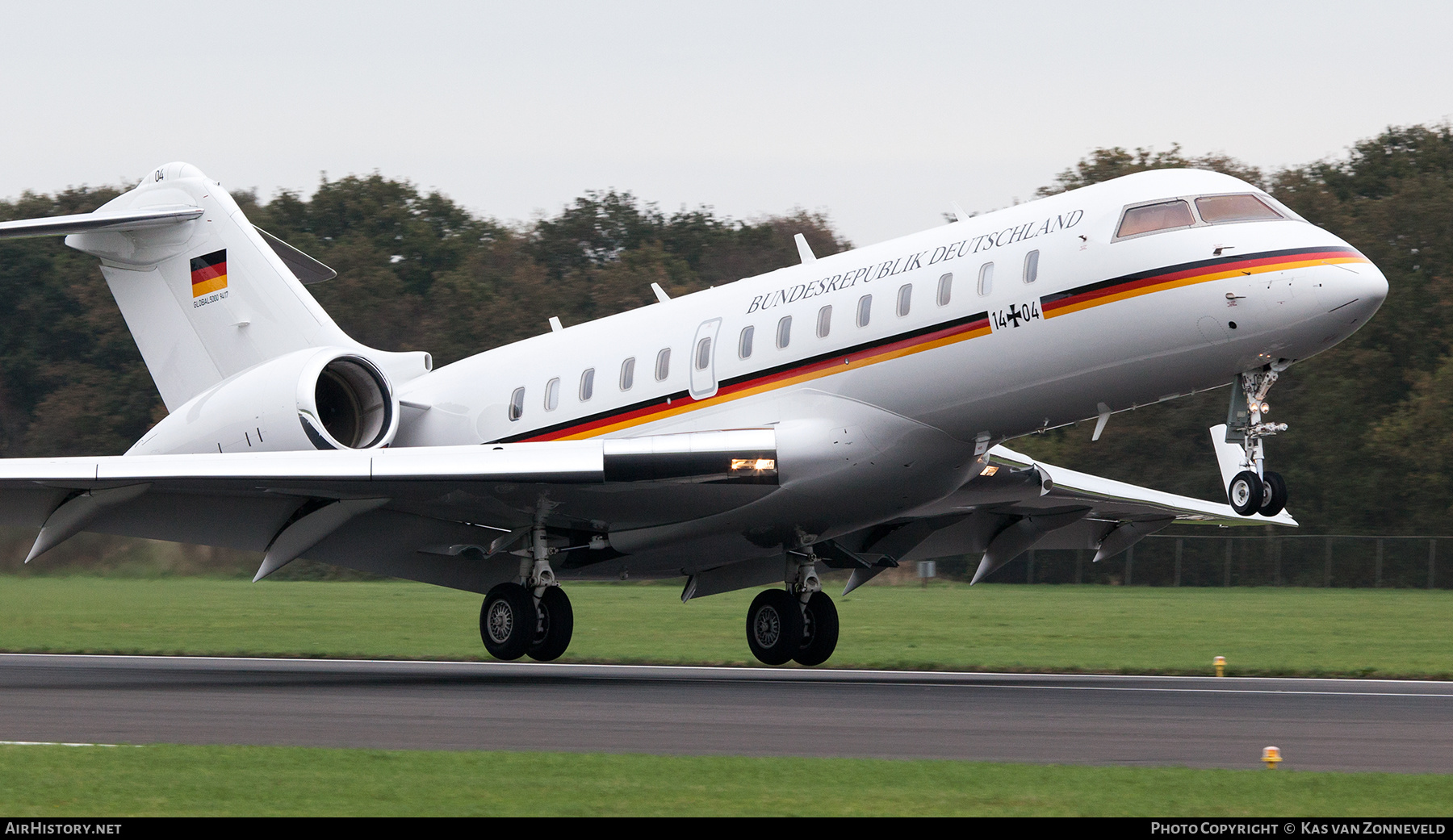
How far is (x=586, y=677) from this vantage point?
62.0 ft

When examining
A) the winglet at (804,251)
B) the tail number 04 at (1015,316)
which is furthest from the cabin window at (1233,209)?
the winglet at (804,251)

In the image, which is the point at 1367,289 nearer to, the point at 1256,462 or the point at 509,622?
the point at 1256,462

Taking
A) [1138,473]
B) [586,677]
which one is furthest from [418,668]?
[1138,473]

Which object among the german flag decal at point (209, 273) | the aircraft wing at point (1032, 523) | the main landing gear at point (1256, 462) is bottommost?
the aircraft wing at point (1032, 523)

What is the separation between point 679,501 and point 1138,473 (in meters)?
33.4

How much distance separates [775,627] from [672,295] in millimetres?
36264

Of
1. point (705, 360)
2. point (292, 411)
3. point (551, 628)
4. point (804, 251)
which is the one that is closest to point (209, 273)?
point (292, 411)

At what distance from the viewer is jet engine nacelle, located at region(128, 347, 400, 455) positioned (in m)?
19.2

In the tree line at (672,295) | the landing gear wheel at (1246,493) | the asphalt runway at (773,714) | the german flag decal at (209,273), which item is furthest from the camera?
the tree line at (672,295)

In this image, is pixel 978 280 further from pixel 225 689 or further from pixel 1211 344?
pixel 225 689

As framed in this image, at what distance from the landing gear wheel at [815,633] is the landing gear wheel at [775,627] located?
2.6 inches

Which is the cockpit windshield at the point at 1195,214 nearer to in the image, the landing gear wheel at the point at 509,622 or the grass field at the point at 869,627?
the grass field at the point at 869,627

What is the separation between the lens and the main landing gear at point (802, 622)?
20422mm

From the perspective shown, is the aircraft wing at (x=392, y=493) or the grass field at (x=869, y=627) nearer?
the aircraft wing at (x=392, y=493)
